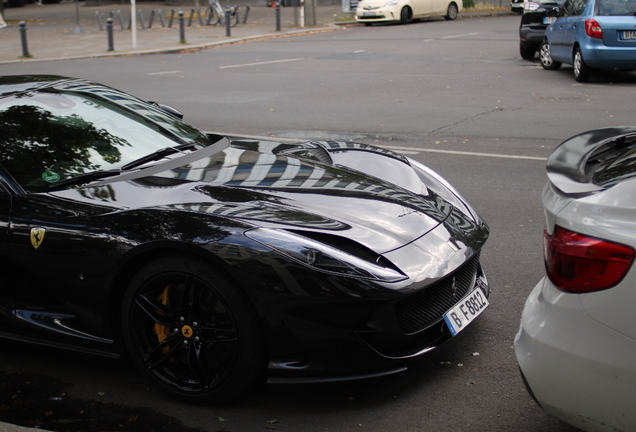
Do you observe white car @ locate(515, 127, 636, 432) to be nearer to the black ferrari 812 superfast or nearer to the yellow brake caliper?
the black ferrari 812 superfast

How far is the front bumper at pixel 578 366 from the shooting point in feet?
7.55

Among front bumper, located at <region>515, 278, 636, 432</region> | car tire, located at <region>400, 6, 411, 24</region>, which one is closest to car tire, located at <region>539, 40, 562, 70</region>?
front bumper, located at <region>515, 278, 636, 432</region>

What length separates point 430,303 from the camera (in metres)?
3.31

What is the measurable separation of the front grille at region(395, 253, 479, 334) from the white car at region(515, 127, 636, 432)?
23.2 inches

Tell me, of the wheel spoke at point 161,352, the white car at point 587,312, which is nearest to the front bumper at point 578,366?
the white car at point 587,312

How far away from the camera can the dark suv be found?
16359 mm

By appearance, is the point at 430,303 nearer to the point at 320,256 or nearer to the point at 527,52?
the point at 320,256

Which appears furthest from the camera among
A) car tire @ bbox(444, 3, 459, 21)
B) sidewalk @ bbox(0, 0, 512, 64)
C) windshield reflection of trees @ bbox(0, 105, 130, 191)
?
car tire @ bbox(444, 3, 459, 21)

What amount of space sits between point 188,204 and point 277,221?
18.1 inches

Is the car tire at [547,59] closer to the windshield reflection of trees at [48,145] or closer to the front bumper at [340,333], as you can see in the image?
the windshield reflection of trees at [48,145]

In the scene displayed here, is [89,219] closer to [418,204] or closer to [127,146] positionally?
[127,146]

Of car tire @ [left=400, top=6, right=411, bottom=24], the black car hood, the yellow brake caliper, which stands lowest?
the yellow brake caliper

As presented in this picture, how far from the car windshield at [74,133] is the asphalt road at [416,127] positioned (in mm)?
1028

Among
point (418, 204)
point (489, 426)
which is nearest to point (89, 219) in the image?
point (418, 204)
